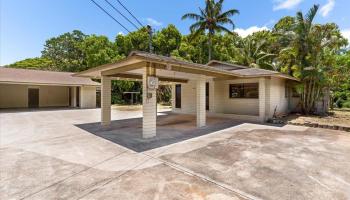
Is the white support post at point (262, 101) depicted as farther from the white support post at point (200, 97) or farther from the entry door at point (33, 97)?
the entry door at point (33, 97)

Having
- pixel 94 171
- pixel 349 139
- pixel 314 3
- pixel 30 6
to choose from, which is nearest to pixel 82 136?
pixel 94 171

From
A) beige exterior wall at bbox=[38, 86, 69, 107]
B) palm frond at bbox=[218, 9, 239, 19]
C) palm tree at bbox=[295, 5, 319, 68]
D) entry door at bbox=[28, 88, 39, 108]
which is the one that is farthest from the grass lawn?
entry door at bbox=[28, 88, 39, 108]

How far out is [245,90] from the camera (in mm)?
11508

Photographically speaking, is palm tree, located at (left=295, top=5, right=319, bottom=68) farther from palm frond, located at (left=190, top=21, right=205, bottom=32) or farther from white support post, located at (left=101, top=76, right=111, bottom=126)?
white support post, located at (left=101, top=76, right=111, bottom=126)

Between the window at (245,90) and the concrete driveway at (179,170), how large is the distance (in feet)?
17.7

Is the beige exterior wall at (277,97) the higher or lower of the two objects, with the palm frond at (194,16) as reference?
lower

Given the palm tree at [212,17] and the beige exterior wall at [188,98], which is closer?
the beige exterior wall at [188,98]

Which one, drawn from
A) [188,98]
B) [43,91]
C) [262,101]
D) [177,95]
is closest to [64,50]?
[43,91]

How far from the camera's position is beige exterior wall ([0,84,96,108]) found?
1822 centimetres

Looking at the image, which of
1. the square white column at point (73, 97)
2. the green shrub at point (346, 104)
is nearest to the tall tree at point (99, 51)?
the square white column at point (73, 97)

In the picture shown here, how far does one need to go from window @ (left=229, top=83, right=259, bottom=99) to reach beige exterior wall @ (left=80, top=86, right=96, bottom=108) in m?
15.0

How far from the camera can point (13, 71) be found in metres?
18.2

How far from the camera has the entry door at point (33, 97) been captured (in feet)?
63.8

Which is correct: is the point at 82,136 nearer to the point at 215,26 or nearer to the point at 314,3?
the point at 314,3
